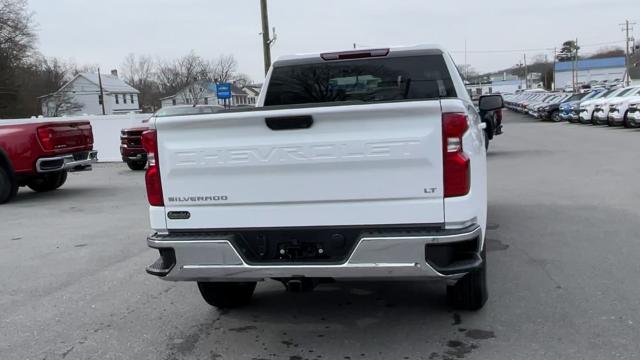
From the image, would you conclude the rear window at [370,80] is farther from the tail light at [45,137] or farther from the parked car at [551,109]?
the parked car at [551,109]

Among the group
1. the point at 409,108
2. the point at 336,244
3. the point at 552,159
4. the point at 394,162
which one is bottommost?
the point at 552,159

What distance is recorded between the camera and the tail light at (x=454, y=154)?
345 centimetres

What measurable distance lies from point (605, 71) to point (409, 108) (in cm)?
14141

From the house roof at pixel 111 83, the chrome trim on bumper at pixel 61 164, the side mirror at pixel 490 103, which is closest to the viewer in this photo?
the side mirror at pixel 490 103

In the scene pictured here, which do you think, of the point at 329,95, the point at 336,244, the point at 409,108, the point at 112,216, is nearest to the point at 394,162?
the point at 409,108

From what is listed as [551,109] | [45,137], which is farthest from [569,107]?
[45,137]

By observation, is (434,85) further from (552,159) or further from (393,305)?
(552,159)

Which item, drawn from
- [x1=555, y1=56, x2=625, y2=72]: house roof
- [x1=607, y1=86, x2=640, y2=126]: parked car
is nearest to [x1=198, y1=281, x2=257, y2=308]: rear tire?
[x1=607, y1=86, x2=640, y2=126]: parked car

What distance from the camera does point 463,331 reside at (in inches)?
167

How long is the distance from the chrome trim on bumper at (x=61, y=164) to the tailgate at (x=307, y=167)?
851 cm

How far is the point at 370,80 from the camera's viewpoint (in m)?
5.76

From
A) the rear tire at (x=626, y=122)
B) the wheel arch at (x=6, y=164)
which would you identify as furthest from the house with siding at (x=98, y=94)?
the wheel arch at (x=6, y=164)

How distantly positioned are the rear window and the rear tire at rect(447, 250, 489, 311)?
196 cm

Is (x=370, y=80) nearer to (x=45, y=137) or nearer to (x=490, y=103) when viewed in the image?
(x=490, y=103)
